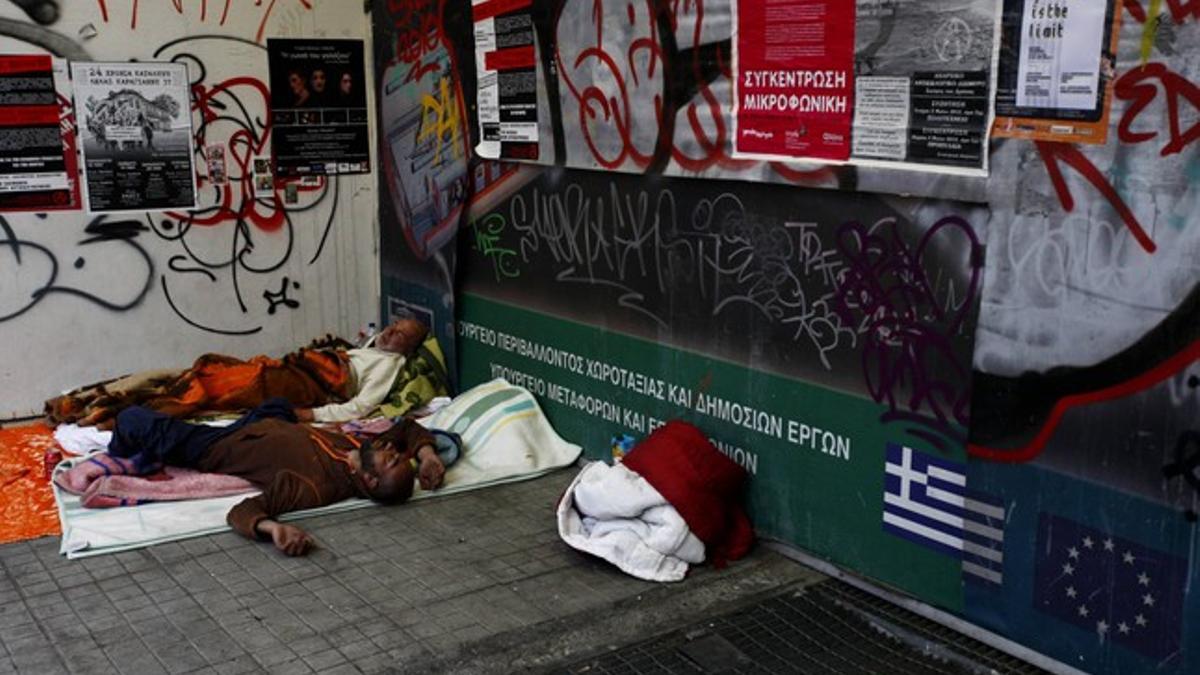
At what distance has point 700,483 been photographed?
4.93 metres

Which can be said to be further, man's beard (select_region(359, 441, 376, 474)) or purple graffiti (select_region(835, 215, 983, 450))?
man's beard (select_region(359, 441, 376, 474))

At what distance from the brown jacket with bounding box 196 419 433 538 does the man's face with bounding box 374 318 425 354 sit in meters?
1.31

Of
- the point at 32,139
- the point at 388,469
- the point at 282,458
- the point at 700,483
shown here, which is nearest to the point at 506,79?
the point at 388,469

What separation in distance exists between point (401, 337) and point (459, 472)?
54.9 inches

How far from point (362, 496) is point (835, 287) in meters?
2.62

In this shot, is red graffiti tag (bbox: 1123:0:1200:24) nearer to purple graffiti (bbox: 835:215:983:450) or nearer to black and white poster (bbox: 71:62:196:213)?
purple graffiti (bbox: 835:215:983:450)

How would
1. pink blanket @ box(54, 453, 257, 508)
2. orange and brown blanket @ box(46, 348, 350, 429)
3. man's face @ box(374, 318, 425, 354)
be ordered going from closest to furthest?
1. pink blanket @ box(54, 453, 257, 508)
2. orange and brown blanket @ box(46, 348, 350, 429)
3. man's face @ box(374, 318, 425, 354)

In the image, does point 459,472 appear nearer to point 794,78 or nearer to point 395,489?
point 395,489

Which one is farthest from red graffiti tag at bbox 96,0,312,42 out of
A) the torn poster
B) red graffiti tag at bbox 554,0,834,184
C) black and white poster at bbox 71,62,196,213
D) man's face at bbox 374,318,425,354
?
red graffiti tag at bbox 554,0,834,184

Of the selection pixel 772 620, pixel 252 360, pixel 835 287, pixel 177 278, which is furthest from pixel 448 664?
pixel 177 278

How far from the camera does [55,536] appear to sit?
5.29 m

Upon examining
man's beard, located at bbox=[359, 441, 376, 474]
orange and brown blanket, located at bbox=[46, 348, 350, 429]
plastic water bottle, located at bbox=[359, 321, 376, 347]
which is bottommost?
man's beard, located at bbox=[359, 441, 376, 474]

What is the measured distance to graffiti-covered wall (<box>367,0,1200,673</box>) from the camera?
3.63 meters

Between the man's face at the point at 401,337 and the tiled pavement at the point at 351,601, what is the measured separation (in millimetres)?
1867
